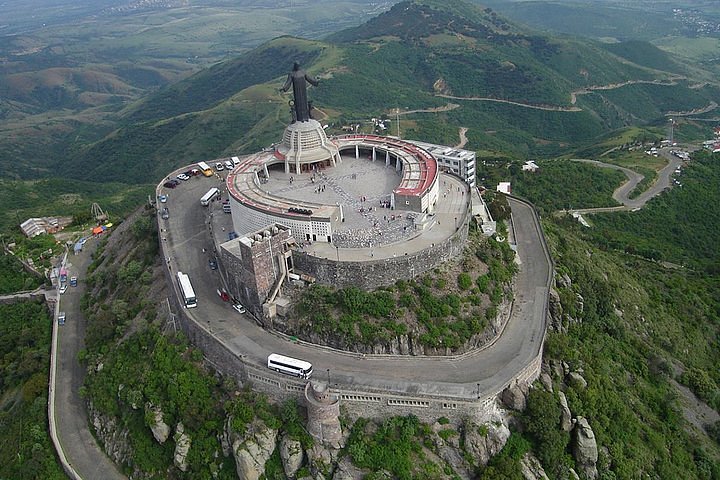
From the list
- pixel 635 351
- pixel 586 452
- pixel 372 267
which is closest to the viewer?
pixel 586 452

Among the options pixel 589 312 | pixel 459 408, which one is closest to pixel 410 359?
pixel 459 408

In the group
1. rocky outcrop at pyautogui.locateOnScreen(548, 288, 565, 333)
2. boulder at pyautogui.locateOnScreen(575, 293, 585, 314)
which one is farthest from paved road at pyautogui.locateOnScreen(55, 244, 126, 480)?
boulder at pyautogui.locateOnScreen(575, 293, 585, 314)

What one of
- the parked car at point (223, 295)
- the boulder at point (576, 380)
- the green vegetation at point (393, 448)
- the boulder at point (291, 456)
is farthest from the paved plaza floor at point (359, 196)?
the boulder at point (291, 456)

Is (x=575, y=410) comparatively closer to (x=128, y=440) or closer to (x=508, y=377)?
(x=508, y=377)

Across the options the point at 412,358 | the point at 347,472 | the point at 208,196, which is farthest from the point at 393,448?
the point at 208,196

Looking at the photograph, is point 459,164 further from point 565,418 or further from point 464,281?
point 565,418
